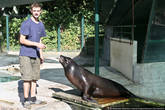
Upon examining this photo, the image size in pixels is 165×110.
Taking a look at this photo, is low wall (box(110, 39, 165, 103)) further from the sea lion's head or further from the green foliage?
the green foliage

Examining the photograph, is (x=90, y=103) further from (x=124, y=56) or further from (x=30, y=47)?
(x=124, y=56)

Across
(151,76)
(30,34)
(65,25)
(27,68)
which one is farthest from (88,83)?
(65,25)

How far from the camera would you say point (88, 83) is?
16.4 feet

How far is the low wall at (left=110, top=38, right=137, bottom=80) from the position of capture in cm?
822

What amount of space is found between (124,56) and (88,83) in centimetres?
437

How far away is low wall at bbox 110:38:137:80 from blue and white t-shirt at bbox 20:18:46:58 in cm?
418

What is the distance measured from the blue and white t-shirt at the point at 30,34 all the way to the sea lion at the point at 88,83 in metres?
0.59

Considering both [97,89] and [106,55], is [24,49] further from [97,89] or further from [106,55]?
[106,55]

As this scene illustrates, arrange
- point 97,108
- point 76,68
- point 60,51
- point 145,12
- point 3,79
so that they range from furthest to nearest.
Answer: point 60,51 → point 145,12 → point 3,79 → point 76,68 → point 97,108

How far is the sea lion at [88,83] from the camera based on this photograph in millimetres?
4977

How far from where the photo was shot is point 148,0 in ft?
30.2

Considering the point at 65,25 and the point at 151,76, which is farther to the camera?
the point at 65,25

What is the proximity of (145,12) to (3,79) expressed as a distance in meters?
5.91

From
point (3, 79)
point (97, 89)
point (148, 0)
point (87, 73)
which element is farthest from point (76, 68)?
point (148, 0)
